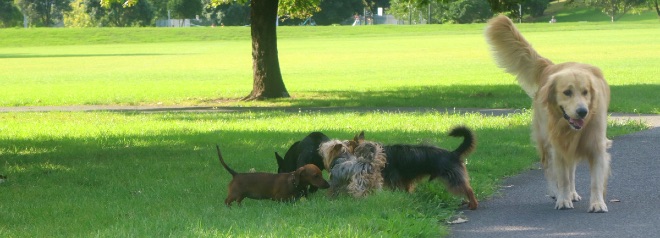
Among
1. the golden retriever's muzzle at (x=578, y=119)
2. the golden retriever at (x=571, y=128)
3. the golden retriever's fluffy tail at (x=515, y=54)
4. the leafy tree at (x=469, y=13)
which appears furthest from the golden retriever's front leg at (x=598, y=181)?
the leafy tree at (x=469, y=13)

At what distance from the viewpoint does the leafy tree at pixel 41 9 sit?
118 m

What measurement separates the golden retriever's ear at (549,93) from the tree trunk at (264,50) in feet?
47.6

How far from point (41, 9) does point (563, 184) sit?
11972 centimetres

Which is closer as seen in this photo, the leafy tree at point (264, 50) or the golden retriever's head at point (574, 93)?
the golden retriever's head at point (574, 93)

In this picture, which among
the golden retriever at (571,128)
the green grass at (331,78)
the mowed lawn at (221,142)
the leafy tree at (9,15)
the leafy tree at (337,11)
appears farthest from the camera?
the leafy tree at (337,11)

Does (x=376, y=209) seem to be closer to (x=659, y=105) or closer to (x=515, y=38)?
(x=515, y=38)

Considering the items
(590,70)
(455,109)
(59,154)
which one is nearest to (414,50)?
(455,109)

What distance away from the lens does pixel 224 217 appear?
7.20 meters

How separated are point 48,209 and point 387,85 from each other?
19.0 metres

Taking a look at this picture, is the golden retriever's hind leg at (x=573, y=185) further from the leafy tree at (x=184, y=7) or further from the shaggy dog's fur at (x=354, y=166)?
the leafy tree at (x=184, y=7)

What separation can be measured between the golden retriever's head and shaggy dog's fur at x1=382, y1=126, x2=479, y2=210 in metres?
0.86

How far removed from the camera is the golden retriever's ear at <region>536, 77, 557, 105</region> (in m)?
7.85

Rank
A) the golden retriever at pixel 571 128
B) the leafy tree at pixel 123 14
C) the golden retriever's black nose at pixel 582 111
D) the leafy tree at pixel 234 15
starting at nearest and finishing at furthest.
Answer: the golden retriever's black nose at pixel 582 111, the golden retriever at pixel 571 128, the leafy tree at pixel 234 15, the leafy tree at pixel 123 14

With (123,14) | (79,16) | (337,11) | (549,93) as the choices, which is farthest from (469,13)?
(549,93)
